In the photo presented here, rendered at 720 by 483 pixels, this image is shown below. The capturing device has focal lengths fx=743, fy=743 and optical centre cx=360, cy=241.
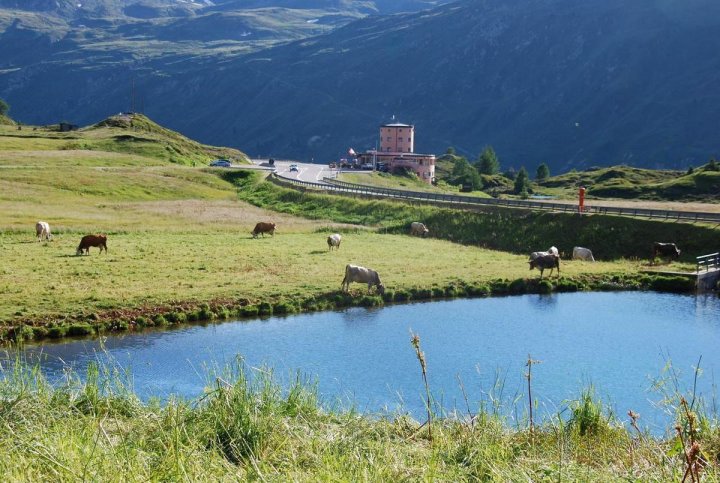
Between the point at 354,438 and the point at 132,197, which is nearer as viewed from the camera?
the point at 354,438

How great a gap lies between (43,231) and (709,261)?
159 ft

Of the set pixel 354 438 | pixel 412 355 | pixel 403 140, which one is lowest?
pixel 412 355

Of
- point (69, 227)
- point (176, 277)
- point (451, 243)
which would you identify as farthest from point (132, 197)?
point (176, 277)

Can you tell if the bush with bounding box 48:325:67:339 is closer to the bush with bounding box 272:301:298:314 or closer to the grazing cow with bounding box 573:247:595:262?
the bush with bounding box 272:301:298:314

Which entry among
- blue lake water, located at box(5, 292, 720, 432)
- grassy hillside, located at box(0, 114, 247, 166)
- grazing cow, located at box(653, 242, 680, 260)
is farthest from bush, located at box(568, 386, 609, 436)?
grassy hillside, located at box(0, 114, 247, 166)

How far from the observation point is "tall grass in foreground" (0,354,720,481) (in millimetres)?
9875

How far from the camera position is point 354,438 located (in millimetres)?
13016

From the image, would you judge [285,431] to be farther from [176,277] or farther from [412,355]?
[176,277]

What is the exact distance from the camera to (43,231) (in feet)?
184

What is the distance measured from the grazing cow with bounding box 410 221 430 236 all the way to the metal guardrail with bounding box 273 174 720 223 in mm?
7962

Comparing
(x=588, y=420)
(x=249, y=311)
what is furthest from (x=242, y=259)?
(x=588, y=420)

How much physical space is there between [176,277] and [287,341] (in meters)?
13.0

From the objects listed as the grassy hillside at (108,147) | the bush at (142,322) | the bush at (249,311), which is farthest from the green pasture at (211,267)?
the grassy hillside at (108,147)

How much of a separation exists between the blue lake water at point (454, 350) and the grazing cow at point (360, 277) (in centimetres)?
219
